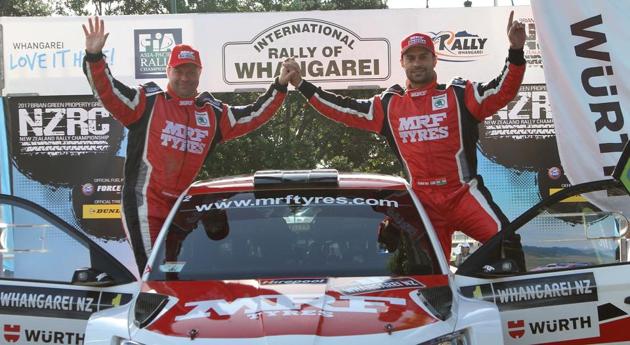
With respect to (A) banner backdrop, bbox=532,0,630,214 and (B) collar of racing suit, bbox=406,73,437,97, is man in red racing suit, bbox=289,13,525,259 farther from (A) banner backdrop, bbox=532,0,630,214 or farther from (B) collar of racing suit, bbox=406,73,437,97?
(A) banner backdrop, bbox=532,0,630,214

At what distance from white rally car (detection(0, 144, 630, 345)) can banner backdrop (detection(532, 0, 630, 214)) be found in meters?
1.74

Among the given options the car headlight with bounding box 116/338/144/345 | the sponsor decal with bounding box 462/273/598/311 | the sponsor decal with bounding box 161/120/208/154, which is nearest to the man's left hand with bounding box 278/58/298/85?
the sponsor decal with bounding box 161/120/208/154

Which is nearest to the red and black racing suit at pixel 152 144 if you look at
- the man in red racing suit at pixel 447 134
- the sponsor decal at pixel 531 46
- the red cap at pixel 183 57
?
the red cap at pixel 183 57

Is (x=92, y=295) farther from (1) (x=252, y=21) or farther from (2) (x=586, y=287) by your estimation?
(1) (x=252, y=21)

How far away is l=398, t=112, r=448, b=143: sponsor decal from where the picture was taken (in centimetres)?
602

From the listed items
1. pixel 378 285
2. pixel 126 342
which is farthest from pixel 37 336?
pixel 378 285

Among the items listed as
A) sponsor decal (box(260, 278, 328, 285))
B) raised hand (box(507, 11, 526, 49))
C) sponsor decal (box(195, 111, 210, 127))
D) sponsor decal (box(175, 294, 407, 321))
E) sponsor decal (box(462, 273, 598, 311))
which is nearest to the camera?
sponsor decal (box(175, 294, 407, 321))

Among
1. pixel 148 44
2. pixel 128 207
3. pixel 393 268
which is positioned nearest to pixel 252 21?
pixel 148 44

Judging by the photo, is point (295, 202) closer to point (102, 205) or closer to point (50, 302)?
point (50, 302)

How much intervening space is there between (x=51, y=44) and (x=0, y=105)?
3.38ft

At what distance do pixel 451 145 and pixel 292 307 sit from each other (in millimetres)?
3264

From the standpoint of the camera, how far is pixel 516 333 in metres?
4.05

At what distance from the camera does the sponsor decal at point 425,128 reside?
19.8 ft

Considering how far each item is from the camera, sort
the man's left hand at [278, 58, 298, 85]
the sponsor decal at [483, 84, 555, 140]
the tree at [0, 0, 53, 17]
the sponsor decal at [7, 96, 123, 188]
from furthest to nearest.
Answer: the tree at [0, 0, 53, 17]
the sponsor decal at [7, 96, 123, 188]
the sponsor decal at [483, 84, 555, 140]
the man's left hand at [278, 58, 298, 85]
